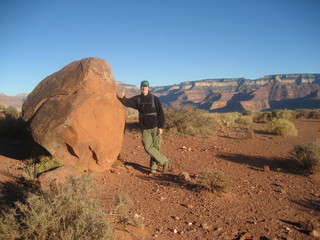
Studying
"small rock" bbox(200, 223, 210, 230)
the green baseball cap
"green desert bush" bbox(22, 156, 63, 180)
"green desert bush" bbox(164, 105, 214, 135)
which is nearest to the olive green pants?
the green baseball cap

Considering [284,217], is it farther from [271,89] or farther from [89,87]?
[271,89]

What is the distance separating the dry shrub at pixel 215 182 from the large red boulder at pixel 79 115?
2119mm

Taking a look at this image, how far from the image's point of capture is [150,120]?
201 inches

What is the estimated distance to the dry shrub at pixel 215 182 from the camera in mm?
4117

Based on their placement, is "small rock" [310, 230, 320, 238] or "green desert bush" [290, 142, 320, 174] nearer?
"small rock" [310, 230, 320, 238]

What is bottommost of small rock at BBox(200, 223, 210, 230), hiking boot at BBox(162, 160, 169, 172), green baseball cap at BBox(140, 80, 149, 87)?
small rock at BBox(200, 223, 210, 230)

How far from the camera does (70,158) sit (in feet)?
15.1

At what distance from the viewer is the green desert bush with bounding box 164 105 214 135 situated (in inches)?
397

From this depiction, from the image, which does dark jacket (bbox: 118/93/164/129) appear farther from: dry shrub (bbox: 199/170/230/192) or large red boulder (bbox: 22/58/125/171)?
dry shrub (bbox: 199/170/230/192)

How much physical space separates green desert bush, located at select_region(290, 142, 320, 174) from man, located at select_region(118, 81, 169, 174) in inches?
123

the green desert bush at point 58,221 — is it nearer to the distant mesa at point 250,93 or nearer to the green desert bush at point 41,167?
the green desert bush at point 41,167

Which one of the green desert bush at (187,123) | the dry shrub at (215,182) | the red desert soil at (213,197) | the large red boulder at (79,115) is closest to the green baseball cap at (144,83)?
the large red boulder at (79,115)

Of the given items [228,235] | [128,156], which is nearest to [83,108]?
[128,156]

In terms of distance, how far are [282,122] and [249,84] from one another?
10612 centimetres
